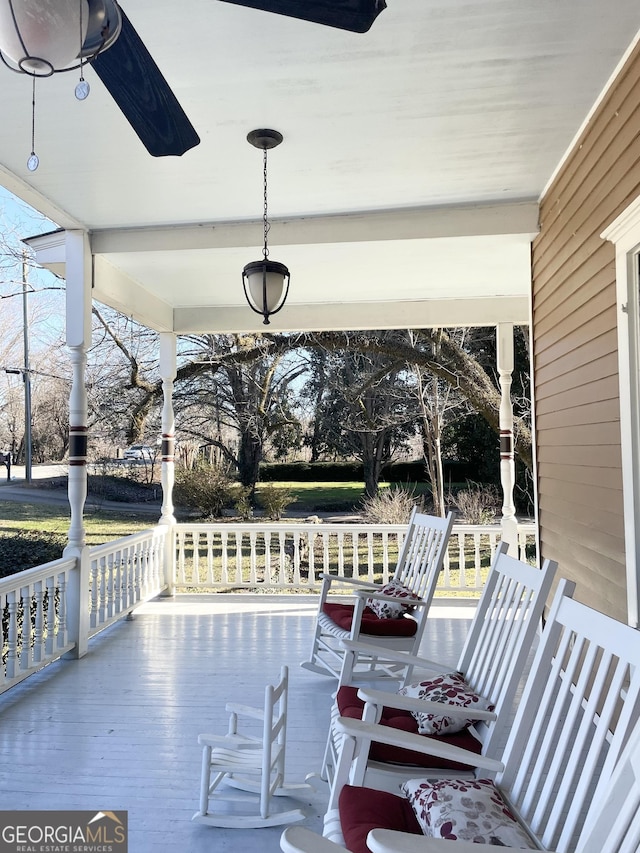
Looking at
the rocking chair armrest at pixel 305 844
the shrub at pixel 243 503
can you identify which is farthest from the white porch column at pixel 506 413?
the shrub at pixel 243 503

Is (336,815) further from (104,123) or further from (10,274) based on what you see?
(10,274)

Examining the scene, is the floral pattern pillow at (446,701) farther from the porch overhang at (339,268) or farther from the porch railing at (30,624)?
the porch overhang at (339,268)

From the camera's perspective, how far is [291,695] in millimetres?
3668

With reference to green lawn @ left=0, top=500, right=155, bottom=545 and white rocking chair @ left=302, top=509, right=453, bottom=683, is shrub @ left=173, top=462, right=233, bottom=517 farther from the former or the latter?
white rocking chair @ left=302, top=509, right=453, bottom=683

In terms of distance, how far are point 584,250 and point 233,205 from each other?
2094 millimetres

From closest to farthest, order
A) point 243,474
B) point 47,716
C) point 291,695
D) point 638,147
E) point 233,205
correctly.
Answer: point 638,147, point 47,716, point 291,695, point 233,205, point 243,474

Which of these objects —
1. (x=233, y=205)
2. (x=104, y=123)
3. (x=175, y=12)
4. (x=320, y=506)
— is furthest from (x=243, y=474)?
(x=175, y=12)

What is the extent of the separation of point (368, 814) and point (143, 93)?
2.09m

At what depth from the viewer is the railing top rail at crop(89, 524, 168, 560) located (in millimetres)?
4699

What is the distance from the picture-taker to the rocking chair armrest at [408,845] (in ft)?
3.34

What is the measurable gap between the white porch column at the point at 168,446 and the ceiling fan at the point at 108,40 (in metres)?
4.40

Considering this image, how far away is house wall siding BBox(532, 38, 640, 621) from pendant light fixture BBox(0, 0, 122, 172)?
2.11 meters

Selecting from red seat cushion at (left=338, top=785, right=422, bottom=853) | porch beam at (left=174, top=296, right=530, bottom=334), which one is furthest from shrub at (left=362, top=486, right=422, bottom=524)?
red seat cushion at (left=338, top=785, right=422, bottom=853)

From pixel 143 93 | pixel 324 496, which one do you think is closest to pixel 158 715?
pixel 143 93
